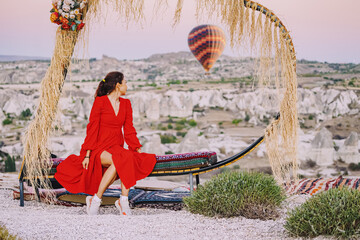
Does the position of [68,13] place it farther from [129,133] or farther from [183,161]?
[183,161]

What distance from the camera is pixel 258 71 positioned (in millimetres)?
5047

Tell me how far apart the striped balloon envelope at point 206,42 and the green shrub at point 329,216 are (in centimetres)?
1903

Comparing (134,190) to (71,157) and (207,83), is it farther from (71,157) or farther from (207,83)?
(207,83)

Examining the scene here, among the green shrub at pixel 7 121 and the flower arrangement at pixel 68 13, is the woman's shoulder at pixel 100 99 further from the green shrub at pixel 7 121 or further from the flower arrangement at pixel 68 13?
the green shrub at pixel 7 121

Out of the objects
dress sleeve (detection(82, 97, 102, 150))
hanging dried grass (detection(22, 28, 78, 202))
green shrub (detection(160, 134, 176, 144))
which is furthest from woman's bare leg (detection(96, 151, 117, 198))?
green shrub (detection(160, 134, 176, 144))

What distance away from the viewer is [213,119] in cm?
3853

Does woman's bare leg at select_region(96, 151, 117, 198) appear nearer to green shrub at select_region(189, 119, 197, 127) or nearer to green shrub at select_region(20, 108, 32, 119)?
green shrub at select_region(20, 108, 32, 119)

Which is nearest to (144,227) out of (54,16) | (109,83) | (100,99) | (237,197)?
(237,197)

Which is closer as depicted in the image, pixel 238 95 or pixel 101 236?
pixel 101 236

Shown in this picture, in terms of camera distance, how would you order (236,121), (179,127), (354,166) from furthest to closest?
(179,127) < (236,121) < (354,166)

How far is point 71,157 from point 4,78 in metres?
41.8

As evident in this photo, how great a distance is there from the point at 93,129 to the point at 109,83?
20.9 inches

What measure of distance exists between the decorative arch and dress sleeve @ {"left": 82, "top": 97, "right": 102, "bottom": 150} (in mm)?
673

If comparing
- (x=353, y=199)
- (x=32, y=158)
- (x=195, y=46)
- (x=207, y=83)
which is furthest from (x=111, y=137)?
(x=207, y=83)
